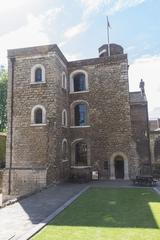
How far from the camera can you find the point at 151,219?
8.52 m

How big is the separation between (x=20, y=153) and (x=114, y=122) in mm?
8290

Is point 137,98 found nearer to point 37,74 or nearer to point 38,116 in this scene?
point 37,74

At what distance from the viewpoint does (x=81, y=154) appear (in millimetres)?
21734

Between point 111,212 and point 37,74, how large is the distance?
13.2 metres

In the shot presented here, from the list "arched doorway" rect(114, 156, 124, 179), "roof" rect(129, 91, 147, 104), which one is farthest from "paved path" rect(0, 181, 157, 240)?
"roof" rect(129, 91, 147, 104)

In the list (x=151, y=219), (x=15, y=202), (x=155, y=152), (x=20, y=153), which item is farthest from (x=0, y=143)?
(x=151, y=219)

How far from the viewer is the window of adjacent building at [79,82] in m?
22.5

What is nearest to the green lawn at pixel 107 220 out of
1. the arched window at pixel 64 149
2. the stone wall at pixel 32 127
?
the stone wall at pixel 32 127

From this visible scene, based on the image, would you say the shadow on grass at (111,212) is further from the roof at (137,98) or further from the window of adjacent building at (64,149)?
the roof at (137,98)

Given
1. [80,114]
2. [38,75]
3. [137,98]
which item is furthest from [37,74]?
[137,98]

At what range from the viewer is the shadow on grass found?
8162 mm

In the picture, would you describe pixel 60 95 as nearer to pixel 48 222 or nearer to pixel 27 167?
pixel 27 167

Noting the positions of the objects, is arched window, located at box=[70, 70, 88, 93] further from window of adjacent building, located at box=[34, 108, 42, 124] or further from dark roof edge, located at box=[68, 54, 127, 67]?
window of adjacent building, located at box=[34, 108, 42, 124]

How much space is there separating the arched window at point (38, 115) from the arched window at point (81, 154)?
466 centimetres
